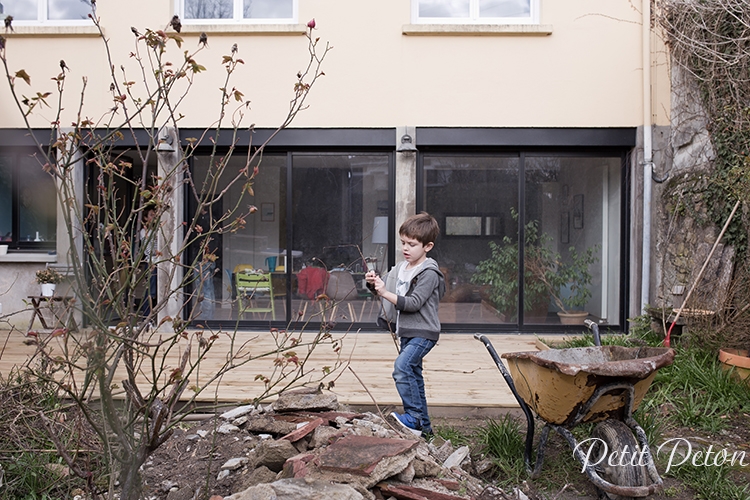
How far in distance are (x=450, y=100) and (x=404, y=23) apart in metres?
1.16

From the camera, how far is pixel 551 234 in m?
7.55

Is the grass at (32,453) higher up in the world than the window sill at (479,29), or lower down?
lower down

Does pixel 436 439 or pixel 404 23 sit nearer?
pixel 436 439

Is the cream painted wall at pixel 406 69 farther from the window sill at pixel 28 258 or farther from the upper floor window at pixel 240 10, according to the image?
the window sill at pixel 28 258

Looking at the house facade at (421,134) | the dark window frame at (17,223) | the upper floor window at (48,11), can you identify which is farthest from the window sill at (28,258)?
the upper floor window at (48,11)

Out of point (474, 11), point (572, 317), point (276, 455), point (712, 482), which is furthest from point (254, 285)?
point (712, 482)

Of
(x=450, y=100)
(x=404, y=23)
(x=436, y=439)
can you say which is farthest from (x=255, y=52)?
(x=436, y=439)

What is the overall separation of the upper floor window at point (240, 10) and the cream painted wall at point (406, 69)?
0.34 meters

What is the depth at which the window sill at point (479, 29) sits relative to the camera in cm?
718

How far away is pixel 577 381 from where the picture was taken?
8.97 ft

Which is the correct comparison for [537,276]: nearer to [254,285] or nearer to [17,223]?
[254,285]

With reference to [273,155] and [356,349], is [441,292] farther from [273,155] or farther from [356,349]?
[273,155]

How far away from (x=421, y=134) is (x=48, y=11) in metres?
5.34

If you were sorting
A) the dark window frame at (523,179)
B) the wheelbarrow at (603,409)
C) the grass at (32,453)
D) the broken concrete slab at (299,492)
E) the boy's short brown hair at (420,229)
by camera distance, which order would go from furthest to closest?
the dark window frame at (523,179), the boy's short brown hair at (420,229), the grass at (32,453), the wheelbarrow at (603,409), the broken concrete slab at (299,492)
